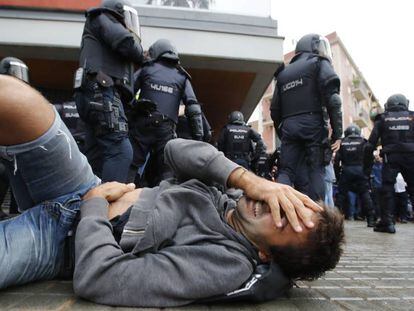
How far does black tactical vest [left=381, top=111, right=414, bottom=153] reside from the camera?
5617 mm

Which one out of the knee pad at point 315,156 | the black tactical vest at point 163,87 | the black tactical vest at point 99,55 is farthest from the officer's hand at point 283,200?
the knee pad at point 315,156

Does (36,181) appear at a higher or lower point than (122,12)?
lower

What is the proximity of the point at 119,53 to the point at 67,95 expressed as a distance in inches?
250

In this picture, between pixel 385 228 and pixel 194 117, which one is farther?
pixel 385 228

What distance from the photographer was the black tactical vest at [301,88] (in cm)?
469

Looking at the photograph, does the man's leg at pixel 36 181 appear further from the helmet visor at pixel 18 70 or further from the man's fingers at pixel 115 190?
the helmet visor at pixel 18 70

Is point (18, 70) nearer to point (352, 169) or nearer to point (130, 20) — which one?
point (130, 20)

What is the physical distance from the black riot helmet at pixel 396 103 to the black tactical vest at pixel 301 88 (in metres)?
1.98

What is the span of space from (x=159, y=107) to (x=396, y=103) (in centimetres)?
382

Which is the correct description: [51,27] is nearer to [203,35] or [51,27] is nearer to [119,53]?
[203,35]

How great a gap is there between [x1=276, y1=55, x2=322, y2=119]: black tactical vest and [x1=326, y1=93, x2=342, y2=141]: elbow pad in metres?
0.18

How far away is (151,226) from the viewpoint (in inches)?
57.7

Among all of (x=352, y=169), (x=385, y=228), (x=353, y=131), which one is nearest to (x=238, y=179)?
(x=385, y=228)

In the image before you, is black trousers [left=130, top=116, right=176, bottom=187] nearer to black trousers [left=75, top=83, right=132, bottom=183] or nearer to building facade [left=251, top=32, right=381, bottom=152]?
black trousers [left=75, top=83, right=132, bottom=183]
